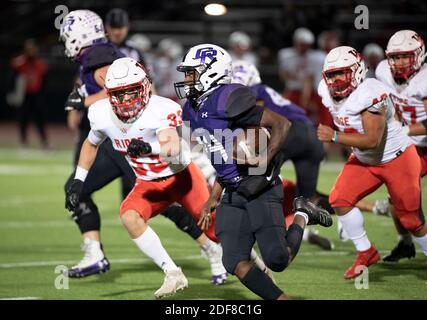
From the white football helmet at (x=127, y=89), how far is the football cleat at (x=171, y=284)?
1.05 metres

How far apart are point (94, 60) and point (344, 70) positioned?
1995mm

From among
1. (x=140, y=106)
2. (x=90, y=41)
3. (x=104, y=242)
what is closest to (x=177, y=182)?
(x=140, y=106)

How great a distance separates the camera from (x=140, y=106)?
6191 millimetres

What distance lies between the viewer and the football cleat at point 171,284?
19.5ft

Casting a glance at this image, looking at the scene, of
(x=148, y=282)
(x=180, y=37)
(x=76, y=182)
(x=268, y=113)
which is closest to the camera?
(x=268, y=113)

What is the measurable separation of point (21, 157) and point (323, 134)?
1053 centimetres

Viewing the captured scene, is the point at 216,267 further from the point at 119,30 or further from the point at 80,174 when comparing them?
the point at 119,30

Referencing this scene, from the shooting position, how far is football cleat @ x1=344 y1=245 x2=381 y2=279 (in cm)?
662

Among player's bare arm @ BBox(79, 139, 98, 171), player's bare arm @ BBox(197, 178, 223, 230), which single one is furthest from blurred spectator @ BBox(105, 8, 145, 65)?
player's bare arm @ BBox(197, 178, 223, 230)

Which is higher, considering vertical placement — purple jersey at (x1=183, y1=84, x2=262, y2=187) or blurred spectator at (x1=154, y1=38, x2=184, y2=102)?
purple jersey at (x1=183, y1=84, x2=262, y2=187)

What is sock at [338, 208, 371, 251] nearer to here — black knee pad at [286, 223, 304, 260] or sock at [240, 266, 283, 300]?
black knee pad at [286, 223, 304, 260]

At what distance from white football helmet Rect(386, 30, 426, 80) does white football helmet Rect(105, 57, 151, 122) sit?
1.94 metres

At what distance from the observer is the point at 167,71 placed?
16.1 metres

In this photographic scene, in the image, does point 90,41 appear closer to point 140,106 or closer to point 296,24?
point 140,106
